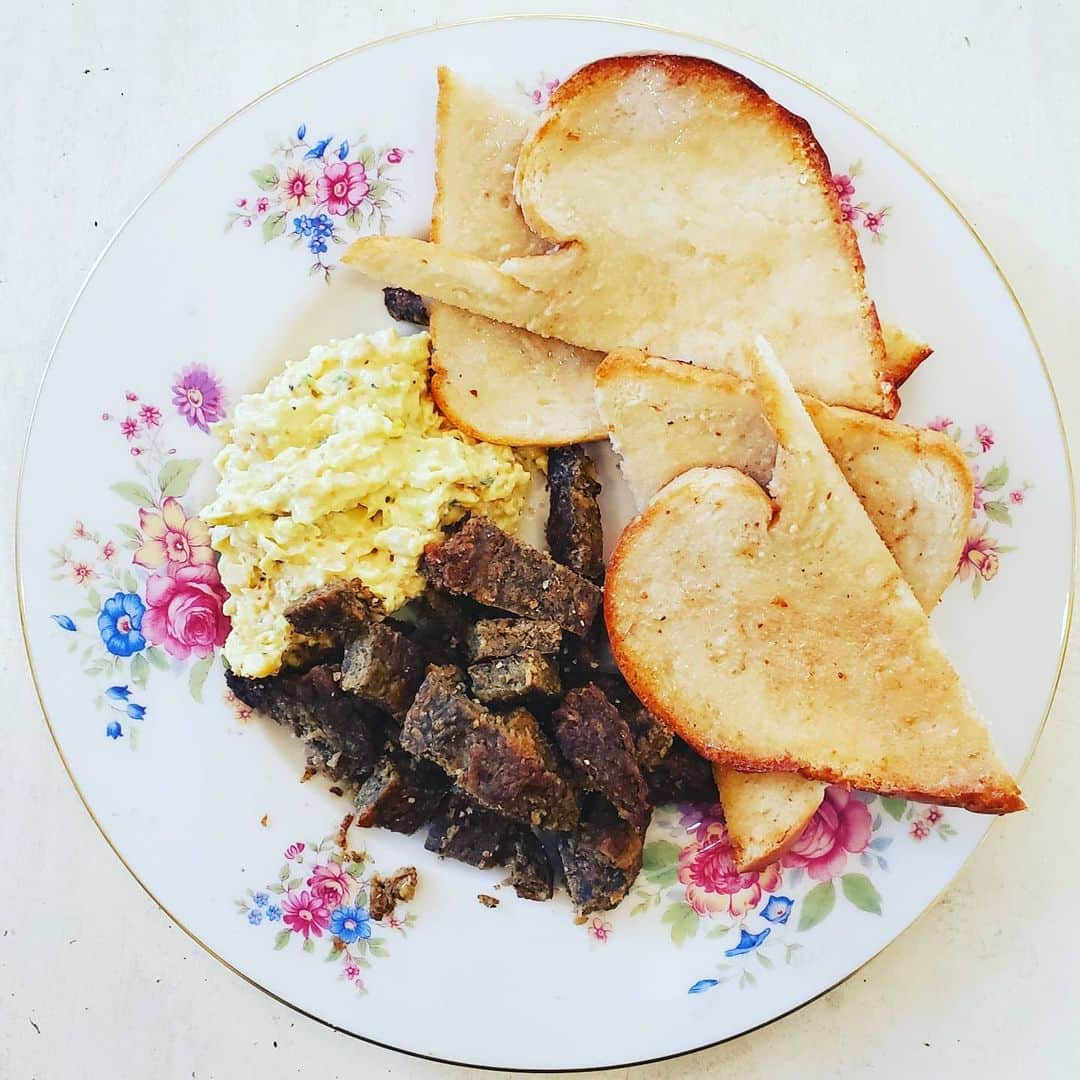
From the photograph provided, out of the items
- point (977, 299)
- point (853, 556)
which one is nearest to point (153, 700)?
point (853, 556)

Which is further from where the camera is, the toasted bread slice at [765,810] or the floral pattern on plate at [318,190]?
the floral pattern on plate at [318,190]

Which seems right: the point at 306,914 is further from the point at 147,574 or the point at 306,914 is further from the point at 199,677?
the point at 147,574

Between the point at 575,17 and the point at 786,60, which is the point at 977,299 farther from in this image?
the point at 575,17

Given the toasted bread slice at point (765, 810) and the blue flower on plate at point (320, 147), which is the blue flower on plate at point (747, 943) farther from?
the blue flower on plate at point (320, 147)

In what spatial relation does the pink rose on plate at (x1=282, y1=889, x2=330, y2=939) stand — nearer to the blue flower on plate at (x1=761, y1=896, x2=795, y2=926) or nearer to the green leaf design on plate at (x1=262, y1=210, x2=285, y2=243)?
the blue flower on plate at (x1=761, y1=896, x2=795, y2=926)

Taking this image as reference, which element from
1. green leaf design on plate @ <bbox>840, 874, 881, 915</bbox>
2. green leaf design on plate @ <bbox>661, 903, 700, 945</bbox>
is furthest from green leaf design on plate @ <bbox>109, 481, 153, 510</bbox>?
green leaf design on plate @ <bbox>840, 874, 881, 915</bbox>

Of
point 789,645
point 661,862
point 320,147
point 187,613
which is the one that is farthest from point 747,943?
point 320,147

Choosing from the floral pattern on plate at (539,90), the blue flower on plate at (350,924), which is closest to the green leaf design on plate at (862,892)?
the blue flower on plate at (350,924)
